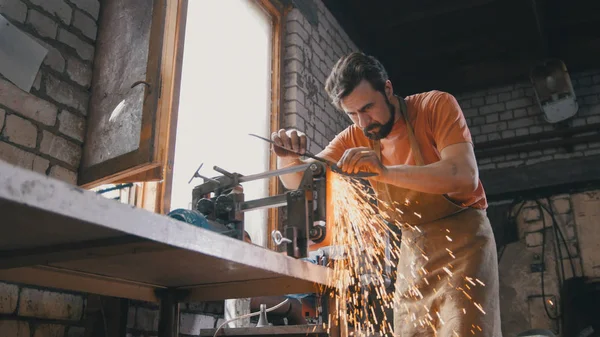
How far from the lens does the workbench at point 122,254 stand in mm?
1088

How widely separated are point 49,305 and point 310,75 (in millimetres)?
2868

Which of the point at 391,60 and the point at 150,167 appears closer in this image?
the point at 150,167

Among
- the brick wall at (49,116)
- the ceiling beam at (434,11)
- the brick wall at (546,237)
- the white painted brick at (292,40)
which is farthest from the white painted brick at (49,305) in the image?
the brick wall at (546,237)

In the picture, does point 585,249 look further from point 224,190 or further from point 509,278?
point 224,190

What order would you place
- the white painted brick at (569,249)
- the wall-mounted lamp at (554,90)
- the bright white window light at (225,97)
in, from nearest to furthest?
the bright white window light at (225,97) < the white painted brick at (569,249) < the wall-mounted lamp at (554,90)

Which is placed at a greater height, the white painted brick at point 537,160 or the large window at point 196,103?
the white painted brick at point 537,160

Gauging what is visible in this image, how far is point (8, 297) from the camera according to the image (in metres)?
2.07

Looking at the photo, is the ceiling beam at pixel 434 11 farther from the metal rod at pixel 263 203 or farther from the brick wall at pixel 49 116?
the metal rod at pixel 263 203

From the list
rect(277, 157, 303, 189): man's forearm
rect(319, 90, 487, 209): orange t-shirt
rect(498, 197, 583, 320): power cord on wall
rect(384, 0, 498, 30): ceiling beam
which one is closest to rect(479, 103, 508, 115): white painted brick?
rect(498, 197, 583, 320): power cord on wall

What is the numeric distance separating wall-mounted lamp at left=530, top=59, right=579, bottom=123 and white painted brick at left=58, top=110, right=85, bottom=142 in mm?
4962

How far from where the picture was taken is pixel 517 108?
6492 millimetres

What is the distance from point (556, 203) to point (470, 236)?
12.5ft

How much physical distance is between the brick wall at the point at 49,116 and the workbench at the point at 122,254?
1.04 feet

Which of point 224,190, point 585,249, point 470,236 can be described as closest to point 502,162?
point 585,249
